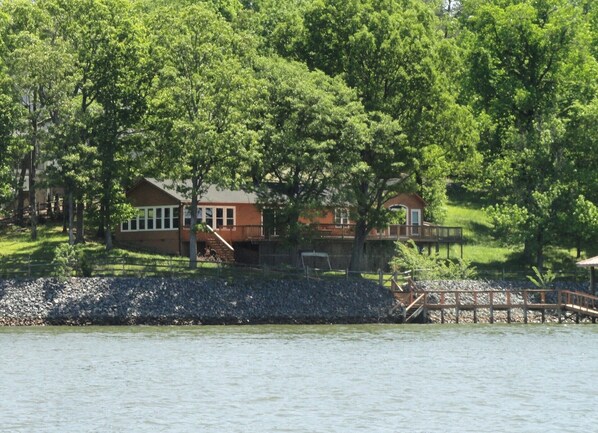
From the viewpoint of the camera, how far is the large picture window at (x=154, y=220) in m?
79.2

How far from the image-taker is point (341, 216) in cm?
7825

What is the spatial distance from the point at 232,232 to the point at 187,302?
13611mm

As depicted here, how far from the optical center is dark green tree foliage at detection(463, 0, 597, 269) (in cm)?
7762

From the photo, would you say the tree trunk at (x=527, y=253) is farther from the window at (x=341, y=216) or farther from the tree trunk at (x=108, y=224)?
the tree trunk at (x=108, y=224)

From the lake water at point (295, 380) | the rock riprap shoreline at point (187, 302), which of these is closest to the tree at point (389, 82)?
the rock riprap shoreline at point (187, 302)

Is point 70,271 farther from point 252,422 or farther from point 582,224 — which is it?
point 252,422

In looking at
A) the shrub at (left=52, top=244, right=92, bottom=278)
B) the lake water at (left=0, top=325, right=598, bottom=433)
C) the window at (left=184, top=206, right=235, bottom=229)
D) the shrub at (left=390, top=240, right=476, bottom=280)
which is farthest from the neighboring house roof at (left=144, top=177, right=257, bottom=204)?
the lake water at (left=0, top=325, right=598, bottom=433)

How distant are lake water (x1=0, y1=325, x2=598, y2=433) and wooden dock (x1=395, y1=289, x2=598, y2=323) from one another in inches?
252

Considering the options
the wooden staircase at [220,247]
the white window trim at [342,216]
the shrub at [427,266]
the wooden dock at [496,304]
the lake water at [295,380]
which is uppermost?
the white window trim at [342,216]

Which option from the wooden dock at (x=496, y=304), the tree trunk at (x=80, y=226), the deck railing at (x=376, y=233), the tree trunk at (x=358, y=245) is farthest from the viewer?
the deck railing at (x=376, y=233)

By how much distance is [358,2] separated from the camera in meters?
76.1

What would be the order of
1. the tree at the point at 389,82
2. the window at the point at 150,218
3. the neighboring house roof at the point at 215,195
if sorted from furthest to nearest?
the window at the point at 150,218 < the neighboring house roof at the point at 215,195 < the tree at the point at 389,82

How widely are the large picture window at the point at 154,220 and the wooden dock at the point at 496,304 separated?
16746 millimetres

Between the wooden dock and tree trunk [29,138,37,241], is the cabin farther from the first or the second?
the wooden dock
